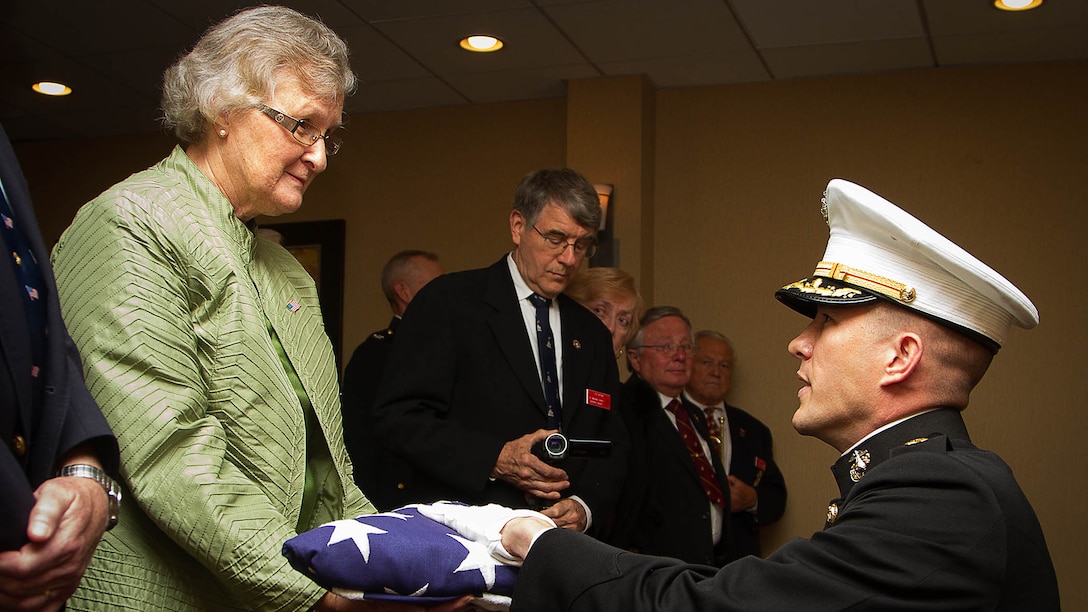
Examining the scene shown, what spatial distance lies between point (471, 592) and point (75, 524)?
0.54 m

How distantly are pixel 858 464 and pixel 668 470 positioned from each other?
2.51 m

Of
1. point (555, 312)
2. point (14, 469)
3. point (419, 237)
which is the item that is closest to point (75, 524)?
point (14, 469)

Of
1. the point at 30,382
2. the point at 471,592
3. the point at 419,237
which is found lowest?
the point at 471,592

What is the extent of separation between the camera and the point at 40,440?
1370mm

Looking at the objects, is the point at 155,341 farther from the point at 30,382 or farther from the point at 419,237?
the point at 419,237

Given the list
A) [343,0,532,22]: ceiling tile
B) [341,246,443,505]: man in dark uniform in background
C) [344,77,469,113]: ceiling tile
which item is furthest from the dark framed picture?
[341,246,443,505]: man in dark uniform in background

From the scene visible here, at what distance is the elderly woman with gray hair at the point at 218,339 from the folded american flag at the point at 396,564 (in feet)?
0.43

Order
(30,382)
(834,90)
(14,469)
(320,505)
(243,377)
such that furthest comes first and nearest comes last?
(834,90), (320,505), (243,377), (30,382), (14,469)

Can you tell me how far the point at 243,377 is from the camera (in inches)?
67.8

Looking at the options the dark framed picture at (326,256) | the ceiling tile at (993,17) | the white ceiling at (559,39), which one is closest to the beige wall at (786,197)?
the dark framed picture at (326,256)

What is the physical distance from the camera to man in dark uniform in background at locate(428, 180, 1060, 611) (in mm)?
1333

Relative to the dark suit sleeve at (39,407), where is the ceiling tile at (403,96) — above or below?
above

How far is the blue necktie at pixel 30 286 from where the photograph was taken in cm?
138

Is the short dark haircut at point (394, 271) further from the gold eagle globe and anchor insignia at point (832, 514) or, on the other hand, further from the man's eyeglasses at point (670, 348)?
the gold eagle globe and anchor insignia at point (832, 514)
